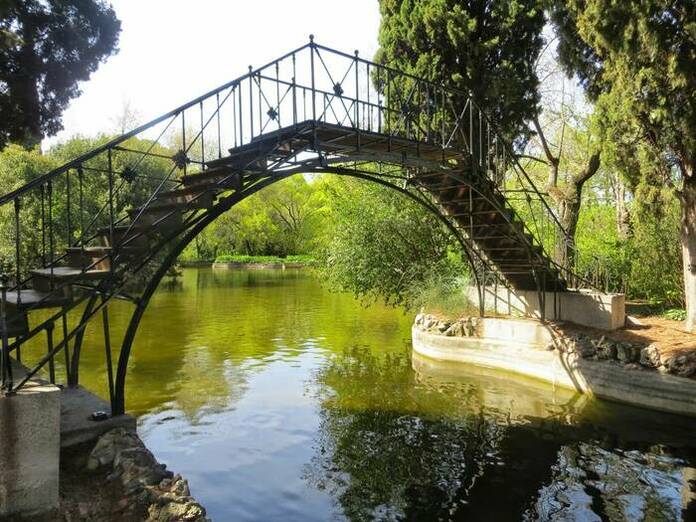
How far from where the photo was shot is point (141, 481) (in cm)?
530

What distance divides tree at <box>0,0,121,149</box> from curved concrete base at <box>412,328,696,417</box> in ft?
34.9

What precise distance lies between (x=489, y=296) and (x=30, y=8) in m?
12.9

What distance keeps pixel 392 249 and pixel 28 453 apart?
15532 mm

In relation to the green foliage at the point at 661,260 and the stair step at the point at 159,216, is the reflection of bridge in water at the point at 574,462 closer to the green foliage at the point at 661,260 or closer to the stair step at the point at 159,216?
the stair step at the point at 159,216

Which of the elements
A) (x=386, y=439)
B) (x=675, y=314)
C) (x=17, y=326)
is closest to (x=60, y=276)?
(x=17, y=326)

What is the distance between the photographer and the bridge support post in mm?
4750

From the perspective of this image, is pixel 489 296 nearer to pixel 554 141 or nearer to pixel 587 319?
pixel 587 319

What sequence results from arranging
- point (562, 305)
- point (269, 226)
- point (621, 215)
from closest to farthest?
point (562, 305)
point (621, 215)
point (269, 226)

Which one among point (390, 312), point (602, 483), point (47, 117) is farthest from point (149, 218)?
point (390, 312)

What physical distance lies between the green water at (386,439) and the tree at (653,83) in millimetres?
5135

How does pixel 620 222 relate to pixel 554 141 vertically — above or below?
below

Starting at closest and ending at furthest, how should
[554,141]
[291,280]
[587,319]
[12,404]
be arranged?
[12,404]
[587,319]
[554,141]
[291,280]

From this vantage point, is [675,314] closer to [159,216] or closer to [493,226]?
[493,226]

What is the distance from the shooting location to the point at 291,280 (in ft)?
133
